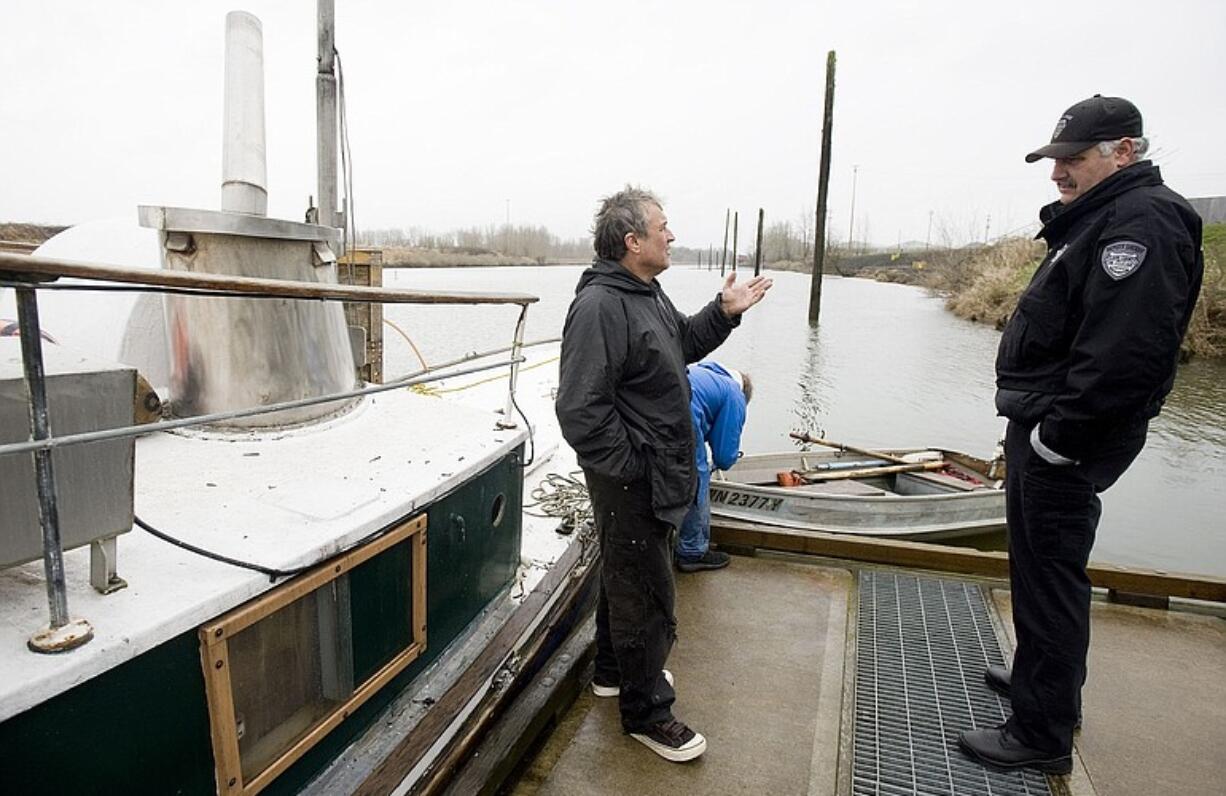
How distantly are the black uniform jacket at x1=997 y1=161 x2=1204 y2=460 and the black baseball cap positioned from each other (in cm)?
13

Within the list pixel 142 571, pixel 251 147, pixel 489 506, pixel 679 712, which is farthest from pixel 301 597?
pixel 251 147

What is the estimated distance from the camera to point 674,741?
2.59m

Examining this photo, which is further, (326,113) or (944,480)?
(944,480)

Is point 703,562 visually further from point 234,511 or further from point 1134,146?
point 1134,146

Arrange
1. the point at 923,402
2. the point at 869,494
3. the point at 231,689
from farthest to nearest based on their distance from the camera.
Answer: the point at 923,402 → the point at 869,494 → the point at 231,689

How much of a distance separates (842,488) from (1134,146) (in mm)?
5054

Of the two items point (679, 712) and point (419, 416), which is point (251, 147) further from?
point (679, 712)

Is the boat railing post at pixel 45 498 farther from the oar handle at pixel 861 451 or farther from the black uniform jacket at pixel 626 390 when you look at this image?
the oar handle at pixel 861 451

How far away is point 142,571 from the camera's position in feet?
5.70

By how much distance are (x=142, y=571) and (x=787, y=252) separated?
367 feet

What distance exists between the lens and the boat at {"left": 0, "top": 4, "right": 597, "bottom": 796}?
141cm

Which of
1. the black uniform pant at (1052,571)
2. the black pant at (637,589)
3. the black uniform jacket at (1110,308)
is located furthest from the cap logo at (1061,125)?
the black pant at (637,589)

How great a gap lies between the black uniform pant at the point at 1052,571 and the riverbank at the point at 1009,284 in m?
2.63

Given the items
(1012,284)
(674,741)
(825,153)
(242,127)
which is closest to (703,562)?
(674,741)
